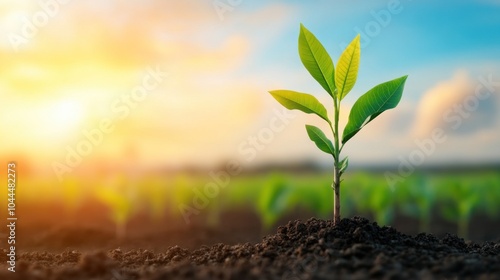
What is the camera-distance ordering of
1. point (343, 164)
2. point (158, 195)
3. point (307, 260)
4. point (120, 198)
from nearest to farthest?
point (307, 260), point (343, 164), point (120, 198), point (158, 195)

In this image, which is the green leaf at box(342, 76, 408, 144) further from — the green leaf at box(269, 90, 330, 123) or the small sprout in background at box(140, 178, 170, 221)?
the small sprout in background at box(140, 178, 170, 221)

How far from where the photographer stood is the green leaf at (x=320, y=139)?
13.7ft

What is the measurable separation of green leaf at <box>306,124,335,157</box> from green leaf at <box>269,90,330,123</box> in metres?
0.12

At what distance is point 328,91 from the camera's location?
4.34 metres

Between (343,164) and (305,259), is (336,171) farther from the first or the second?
(305,259)

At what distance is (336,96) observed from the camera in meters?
4.30

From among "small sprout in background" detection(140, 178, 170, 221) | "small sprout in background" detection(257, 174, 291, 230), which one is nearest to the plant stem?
"small sprout in background" detection(257, 174, 291, 230)

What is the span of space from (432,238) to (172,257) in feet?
7.51

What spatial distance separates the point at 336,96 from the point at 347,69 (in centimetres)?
24

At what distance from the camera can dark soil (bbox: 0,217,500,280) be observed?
3141 millimetres

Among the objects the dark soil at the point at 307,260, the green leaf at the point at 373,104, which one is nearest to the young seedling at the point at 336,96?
the green leaf at the point at 373,104

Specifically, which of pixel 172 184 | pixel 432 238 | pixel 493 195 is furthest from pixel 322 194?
pixel 432 238

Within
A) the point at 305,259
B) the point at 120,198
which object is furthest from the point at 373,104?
the point at 120,198

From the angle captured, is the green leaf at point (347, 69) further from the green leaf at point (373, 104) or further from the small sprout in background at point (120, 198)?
the small sprout in background at point (120, 198)
